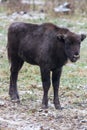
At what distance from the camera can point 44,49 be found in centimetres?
1023

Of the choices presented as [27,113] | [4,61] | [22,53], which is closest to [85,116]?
[27,113]

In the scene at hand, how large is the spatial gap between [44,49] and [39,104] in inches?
43.9

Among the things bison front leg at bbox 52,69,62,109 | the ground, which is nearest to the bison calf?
bison front leg at bbox 52,69,62,109

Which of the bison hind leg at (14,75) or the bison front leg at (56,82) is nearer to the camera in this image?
the bison front leg at (56,82)

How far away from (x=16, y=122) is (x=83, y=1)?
61.0 ft

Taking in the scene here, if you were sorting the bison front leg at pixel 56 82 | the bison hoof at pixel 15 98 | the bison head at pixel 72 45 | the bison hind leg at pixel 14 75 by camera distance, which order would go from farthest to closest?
the bison hind leg at pixel 14 75, the bison hoof at pixel 15 98, the bison front leg at pixel 56 82, the bison head at pixel 72 45

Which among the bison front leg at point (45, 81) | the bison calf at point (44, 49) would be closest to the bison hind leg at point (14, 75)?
the bison calf at point (44, 49)

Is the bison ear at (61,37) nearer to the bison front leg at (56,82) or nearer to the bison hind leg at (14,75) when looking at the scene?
the bison front leg at (56,82)

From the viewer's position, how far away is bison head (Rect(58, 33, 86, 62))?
9766mm

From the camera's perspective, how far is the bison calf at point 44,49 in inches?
392

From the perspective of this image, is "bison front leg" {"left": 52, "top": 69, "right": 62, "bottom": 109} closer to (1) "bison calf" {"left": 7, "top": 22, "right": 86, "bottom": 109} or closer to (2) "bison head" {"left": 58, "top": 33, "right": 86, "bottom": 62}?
(1) "bison calf" {"left": 7, "top": 22, "right": 86, "bottom": 109}

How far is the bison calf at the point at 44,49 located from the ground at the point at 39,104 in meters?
0.34

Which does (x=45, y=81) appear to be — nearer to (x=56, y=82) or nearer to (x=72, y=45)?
(x=56, y=82)

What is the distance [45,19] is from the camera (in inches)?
950
